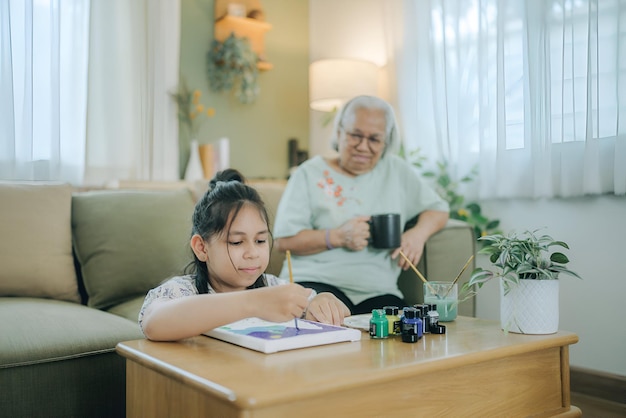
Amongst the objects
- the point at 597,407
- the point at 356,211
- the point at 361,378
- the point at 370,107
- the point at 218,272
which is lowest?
the point at 597,407

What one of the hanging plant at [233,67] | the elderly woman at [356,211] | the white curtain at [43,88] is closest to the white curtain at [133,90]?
the white curtain at [43,88]

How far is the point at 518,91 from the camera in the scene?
2.46m

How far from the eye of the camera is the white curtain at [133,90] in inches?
112

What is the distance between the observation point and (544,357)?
1.25m

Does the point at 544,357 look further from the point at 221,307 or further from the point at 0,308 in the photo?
the point at 0,308

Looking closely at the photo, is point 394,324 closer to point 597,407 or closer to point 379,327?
point 379,327

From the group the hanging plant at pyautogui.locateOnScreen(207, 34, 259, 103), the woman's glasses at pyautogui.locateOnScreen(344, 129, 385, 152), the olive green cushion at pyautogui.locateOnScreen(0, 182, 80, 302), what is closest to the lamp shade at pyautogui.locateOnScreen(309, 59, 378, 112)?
the hanging plant at pyautogui.locateOnScreen(207, 34, 259, 103)

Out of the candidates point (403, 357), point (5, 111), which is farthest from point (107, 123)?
point (403, 357)

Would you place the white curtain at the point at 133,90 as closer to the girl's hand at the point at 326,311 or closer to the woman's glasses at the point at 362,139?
the woman's glasses at the point at 362,139

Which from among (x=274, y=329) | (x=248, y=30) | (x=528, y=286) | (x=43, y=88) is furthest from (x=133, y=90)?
(x=528, y=286)

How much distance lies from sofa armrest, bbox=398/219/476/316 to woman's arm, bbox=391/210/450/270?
31 millimetres

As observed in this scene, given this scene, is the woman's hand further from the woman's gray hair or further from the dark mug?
the woman's gray hair

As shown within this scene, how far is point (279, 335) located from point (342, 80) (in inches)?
85.9

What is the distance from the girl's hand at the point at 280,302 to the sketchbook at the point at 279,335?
1.6 inches
